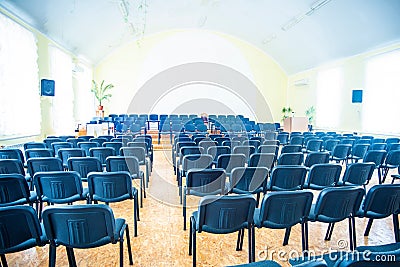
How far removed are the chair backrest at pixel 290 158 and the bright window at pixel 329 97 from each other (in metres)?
9.81

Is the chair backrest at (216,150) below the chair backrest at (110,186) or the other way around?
the other way around

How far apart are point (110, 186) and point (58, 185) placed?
1.99 feet

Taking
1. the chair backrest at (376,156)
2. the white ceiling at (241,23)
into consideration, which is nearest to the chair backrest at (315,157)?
the chair backrest at (376,156)

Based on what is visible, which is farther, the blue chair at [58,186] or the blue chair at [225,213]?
the blue chair at [58,186]

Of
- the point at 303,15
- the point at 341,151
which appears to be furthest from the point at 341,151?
the point at 303,15

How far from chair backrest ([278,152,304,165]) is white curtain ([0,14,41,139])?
7076 mm

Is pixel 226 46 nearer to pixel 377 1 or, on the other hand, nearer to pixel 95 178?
pixel 377 1

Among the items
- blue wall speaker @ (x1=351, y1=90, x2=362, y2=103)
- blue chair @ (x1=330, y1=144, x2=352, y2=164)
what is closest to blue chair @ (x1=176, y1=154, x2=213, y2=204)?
blue chair @ (x1=330, y1=144, x2=352, y2=164)

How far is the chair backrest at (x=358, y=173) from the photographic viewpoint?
3879 millimetres

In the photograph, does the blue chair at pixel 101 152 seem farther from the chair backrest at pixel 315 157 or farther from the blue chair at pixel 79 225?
the chair backrest at pixel 315 157

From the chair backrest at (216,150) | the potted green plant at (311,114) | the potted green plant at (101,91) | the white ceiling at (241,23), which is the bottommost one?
the chair backrest at (216,150)

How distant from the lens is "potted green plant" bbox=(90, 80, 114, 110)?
50.8 feet

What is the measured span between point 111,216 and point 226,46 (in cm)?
1623

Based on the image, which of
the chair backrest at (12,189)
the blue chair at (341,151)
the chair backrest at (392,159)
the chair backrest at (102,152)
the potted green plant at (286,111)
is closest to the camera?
the chair backrest at (12,189)
